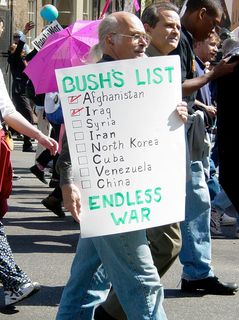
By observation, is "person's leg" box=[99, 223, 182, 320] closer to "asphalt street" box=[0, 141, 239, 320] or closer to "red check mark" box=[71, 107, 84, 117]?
"asphalt street" box=[0, 141, 239, 320]

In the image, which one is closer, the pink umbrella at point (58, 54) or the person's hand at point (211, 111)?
the person's hand at point (211, 111)

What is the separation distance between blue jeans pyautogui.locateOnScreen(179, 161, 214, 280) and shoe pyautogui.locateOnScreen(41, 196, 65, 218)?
129 inches

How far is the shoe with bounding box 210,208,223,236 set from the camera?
28.5 ft

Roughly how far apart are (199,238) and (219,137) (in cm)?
235

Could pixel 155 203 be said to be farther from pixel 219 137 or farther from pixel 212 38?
pixel 212 38

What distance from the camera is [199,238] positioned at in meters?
6.13

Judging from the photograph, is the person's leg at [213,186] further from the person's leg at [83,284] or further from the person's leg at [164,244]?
the person's leg at [83,284]

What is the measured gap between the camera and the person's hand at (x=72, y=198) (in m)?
4.04

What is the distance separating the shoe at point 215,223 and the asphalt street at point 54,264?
0.35 ft

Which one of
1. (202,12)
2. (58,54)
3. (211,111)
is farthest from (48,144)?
(58,54)

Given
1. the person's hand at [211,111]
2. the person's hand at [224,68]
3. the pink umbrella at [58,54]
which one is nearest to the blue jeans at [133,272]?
the person's hand at [224,68]

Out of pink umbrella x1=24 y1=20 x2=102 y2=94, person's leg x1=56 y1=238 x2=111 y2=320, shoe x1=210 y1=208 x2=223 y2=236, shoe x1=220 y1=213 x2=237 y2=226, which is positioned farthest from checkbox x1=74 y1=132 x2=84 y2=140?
shoe x1=220 y1=213 x2=237 y2=226

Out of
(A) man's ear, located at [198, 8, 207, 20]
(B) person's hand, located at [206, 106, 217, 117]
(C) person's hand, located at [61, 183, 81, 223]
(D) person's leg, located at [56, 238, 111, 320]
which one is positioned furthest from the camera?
(B) person's hand, located at [206, 106, 217, 117]

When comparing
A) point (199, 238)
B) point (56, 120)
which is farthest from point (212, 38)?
point (56, 120)
